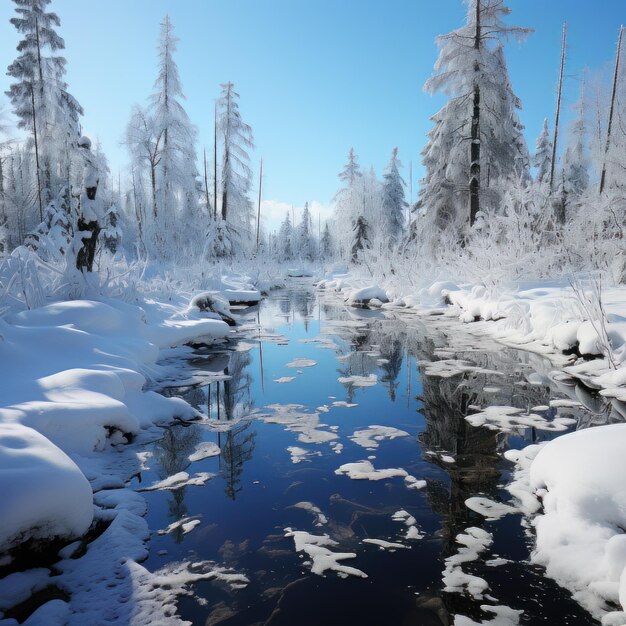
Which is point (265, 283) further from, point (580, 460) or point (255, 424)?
point (580, 460)

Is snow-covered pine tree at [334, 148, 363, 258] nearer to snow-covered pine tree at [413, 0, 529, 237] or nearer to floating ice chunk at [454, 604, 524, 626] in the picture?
snow-covered pine tree at [413, 0, 529, 237]

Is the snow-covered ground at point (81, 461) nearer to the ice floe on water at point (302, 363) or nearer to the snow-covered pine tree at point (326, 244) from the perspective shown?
the ice floe on water at point (302, 363)

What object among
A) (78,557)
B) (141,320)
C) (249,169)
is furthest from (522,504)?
(249,169)

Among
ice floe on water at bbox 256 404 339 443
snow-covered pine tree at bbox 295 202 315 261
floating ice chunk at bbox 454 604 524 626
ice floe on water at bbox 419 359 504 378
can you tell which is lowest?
ice floe on water at bbox 256 404 339 443

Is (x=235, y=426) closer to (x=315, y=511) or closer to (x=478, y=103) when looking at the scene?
(x=315, y=511)

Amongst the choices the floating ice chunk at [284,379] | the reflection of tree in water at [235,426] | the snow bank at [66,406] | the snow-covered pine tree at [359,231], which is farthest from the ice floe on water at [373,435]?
the snow-covered pine tree at [359,231]

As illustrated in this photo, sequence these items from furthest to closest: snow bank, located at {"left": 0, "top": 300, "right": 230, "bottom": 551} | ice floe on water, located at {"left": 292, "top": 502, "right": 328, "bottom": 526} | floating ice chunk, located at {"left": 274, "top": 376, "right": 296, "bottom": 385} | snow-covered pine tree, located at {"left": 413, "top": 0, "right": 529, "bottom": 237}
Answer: snow-covered pine tree, located at {"left": 413, "top": 0, "right": 529, "bottom": 237} → floating ice chunk, located at {"left": 274, "top": 376, "right": 296, "bottom": 385} → ice floe on water, located at {"left": 292, "top": 502, "right": 328, "bottom": 526} → snow bank, located at {"left": 0, "top": 300, "right": 230, "bottom": 551}

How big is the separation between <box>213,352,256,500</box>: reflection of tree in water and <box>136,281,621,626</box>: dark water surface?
18 millimetres

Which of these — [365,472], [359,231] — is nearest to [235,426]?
[365,472]

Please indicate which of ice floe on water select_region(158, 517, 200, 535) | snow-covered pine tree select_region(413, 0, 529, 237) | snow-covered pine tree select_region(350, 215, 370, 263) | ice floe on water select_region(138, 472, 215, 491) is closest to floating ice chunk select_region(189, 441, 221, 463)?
ice floe on water select_region(138, 472, 215, 491)

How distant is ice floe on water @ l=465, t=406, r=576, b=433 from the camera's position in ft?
13.9

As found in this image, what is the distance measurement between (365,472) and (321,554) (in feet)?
3.44

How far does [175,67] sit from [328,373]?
20954 mm

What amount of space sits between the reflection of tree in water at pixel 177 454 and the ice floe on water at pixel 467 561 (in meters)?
1.55
